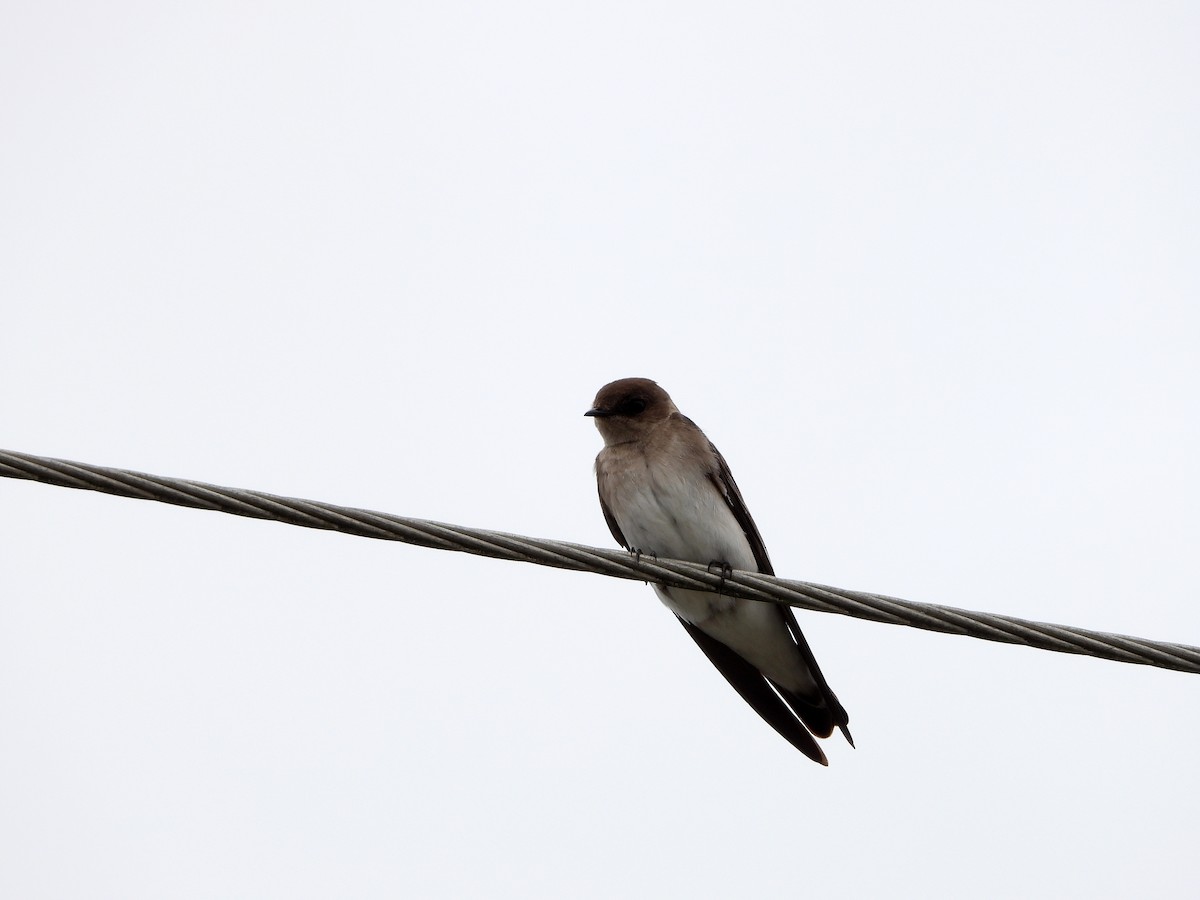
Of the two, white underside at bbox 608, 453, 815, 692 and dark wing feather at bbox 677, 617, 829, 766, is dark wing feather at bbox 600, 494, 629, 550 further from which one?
dark wing feather at bbox 677, 617, 829, 766

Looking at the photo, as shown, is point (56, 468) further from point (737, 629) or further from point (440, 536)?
point (737, 629)

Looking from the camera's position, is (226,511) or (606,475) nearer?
(226,511)

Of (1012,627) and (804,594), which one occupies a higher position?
(804,594)

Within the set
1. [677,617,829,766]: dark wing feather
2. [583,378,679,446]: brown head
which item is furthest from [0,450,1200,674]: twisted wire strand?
[583,378,679,446]: brown head

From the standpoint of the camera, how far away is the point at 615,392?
25.1ft

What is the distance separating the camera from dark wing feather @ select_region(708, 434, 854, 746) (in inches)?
→ 273

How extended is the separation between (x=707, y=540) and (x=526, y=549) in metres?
2.68

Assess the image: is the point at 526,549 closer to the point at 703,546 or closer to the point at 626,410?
the point at 703,546

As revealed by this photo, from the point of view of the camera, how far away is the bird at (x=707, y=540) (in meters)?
6.82

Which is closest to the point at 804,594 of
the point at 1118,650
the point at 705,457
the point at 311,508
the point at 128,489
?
the point at 1118,650

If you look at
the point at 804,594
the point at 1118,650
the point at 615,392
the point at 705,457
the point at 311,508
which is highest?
the point at 615,392

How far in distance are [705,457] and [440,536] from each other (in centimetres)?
330

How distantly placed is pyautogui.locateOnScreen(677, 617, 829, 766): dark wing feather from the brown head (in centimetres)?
108

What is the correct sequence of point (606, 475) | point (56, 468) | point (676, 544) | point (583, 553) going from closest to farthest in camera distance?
1. point (56, 468)
2. point (583, 553)
3. point (676, 544)
4. point (606, 475)
